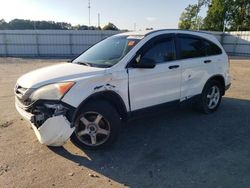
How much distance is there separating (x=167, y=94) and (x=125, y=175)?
1972 millimetres

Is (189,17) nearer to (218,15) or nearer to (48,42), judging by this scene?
(218,15)

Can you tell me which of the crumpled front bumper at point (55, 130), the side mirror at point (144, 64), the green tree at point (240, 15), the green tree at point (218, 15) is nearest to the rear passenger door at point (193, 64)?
the side mirror at point (144, 64)

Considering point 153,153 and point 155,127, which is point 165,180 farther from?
point 155,127

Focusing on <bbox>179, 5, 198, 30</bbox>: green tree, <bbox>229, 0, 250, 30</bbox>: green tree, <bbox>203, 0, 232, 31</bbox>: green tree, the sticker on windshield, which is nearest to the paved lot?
the sticker on windshield

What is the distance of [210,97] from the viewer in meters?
6.13

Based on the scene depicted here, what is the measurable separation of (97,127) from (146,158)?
2.92ft

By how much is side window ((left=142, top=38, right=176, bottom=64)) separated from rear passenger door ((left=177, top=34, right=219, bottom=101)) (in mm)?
220

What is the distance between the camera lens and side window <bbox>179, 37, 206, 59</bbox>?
5.30m

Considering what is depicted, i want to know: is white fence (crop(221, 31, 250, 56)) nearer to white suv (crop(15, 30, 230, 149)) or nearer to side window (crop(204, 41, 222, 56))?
side window (crop(204, 41, 222, 56))

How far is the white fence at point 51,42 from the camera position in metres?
27.7

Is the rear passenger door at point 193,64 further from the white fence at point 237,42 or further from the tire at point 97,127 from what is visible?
the white fence at point 237,42

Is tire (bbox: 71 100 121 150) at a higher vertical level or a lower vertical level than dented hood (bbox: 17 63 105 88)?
lower

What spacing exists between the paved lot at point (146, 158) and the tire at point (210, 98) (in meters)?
0.38

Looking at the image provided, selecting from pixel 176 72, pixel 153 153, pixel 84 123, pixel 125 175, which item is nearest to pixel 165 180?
pixel 125 175
